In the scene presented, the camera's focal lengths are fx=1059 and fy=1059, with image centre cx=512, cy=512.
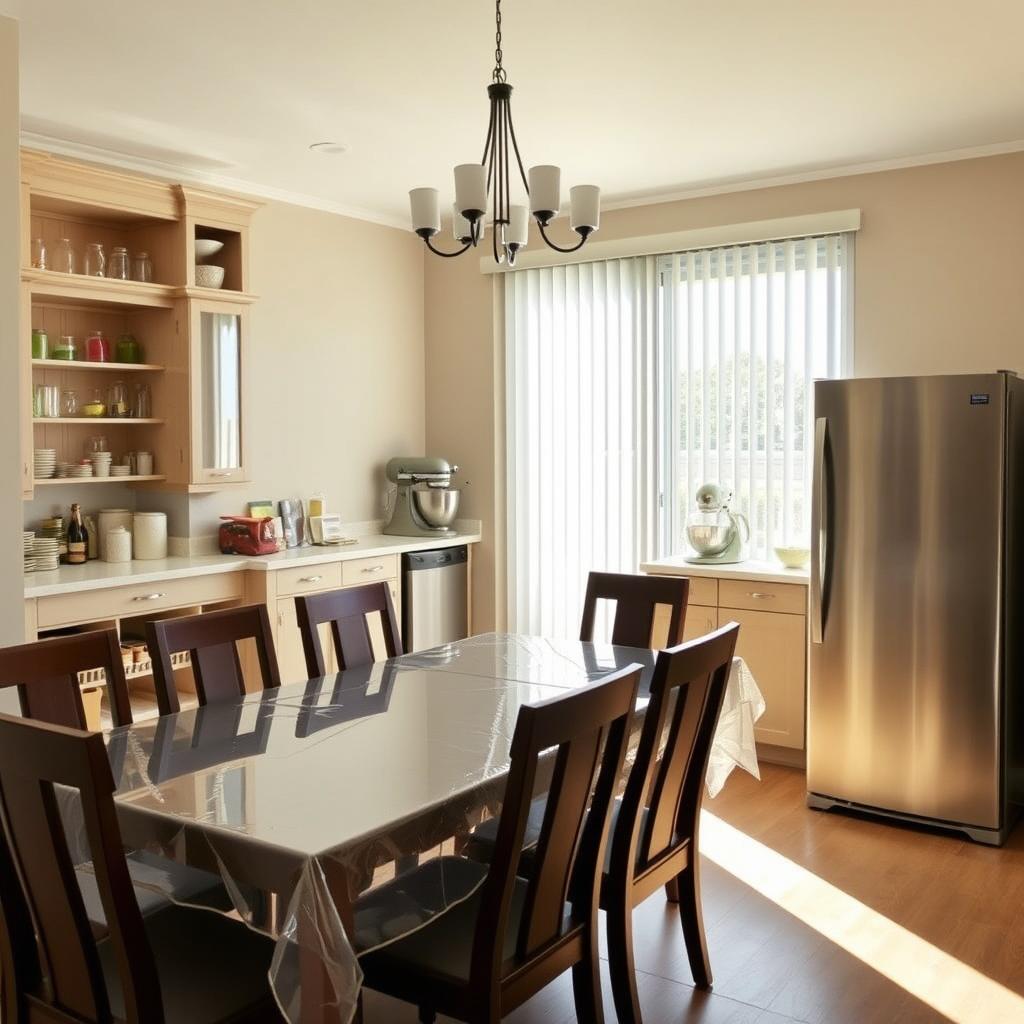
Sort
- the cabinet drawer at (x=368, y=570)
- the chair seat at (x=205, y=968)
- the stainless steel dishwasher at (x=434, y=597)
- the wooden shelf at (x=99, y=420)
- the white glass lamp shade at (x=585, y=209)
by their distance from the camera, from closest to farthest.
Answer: the chair seat at (x=205, y=968)
the white glass lamp shade at (x=585, y=209)
the wooden shelf at (x=99, y=420)
the cabinet drawer at (x=368, y=570)
the stainless steel dishwasher at (x=434, y=597)

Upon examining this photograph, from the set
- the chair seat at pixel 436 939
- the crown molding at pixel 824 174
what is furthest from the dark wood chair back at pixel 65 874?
the crown molding at pixel 824 174

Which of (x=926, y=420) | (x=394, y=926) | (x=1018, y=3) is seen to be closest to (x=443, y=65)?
(x=1018, y=3)

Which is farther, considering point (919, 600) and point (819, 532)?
point (819, 532)

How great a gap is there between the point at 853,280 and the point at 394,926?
3776 mm

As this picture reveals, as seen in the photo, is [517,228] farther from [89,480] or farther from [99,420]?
[89,480]

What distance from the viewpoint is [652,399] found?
5.38 metres

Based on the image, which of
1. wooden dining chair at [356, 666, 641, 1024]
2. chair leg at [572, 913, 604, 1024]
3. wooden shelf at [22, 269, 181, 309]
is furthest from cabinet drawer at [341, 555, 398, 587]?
chair leg at [572, 913, 604, 1024]

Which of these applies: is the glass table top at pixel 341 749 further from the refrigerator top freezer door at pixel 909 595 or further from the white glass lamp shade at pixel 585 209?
the white glass lamp shade at pixel 585 209

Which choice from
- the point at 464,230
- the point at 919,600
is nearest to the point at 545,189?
the point at 464,230

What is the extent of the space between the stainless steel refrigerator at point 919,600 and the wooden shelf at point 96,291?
2.79 m

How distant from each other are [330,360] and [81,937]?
13.7ft

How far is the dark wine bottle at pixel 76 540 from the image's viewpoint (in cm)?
445

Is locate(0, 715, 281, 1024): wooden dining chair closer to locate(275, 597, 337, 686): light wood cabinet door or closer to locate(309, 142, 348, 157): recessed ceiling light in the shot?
locate(275, 597, 337, 686): light wood cabinet door

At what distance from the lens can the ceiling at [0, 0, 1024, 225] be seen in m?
3.11
